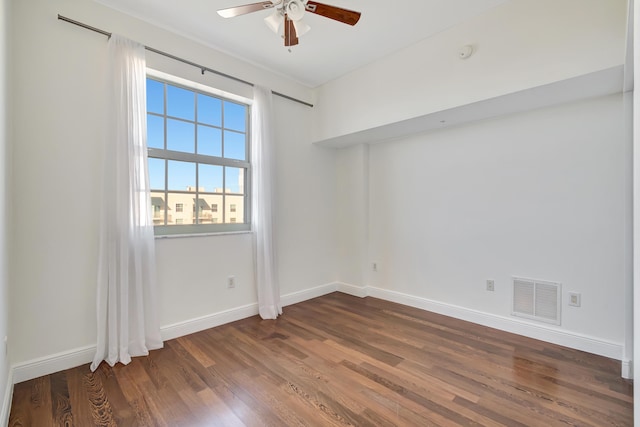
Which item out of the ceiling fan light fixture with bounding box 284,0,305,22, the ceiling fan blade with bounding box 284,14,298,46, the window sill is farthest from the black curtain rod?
the window sill

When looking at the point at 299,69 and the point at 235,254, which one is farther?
the point at 299,69

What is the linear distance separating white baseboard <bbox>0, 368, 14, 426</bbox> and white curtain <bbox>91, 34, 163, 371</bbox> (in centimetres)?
43

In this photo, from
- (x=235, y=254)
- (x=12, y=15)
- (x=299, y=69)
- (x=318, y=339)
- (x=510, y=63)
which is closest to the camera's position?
(x=12, y=15)

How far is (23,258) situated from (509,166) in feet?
13.2

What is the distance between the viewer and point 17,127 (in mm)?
2041

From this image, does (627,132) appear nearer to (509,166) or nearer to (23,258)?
(509,166)

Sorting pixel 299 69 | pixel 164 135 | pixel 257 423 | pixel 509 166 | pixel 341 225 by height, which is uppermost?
pixel 299 69

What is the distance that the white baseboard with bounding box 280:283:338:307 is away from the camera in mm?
3699

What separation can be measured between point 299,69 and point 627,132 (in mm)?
2997

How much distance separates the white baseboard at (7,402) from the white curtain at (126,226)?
1.40 ft

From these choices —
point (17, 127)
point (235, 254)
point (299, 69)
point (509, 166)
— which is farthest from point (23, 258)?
point (509, 166)

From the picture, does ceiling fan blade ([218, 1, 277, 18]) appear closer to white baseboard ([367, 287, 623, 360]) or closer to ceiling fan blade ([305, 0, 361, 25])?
ceiling fan blade ([305, 0, 361, 25])

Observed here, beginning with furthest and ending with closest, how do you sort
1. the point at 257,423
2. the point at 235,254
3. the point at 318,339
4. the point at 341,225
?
the point at 341,225 → the point at 235,254 → the point at 318,339 → the point at 257,423

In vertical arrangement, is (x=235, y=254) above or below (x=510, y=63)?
below
